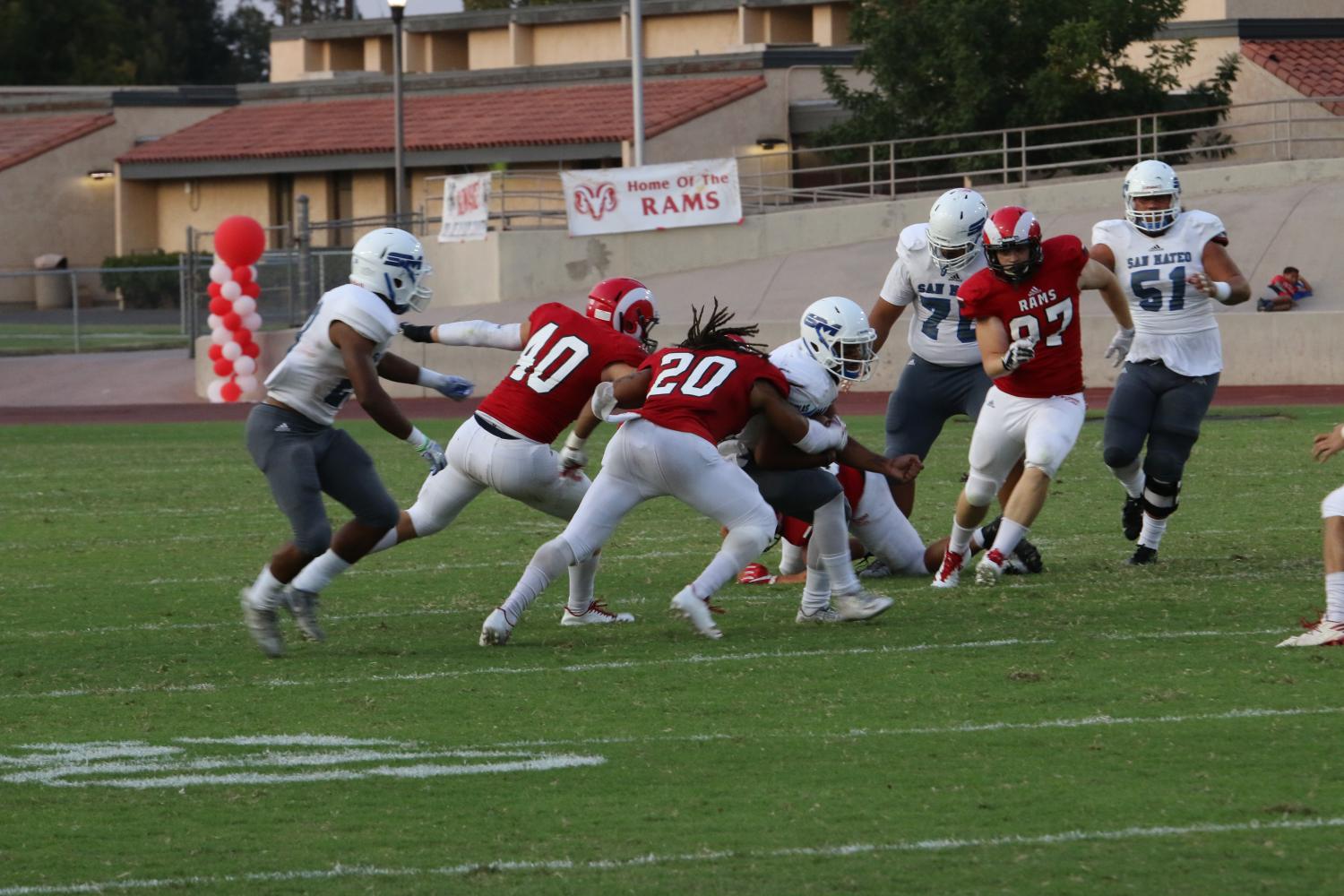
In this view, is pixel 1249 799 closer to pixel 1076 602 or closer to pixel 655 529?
pixel 1076 602

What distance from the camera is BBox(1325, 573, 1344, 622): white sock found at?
23.7ft

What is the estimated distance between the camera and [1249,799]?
5367 millimetres

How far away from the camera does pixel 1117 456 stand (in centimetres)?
1001

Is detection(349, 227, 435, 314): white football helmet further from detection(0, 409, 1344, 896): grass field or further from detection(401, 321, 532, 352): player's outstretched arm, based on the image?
detection(0, 409, 1344, 896): grass field

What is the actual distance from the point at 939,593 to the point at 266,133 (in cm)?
3816

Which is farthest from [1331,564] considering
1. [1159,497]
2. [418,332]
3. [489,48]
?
[489,48]

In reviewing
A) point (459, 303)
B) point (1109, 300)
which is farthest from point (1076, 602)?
point (459, 303)

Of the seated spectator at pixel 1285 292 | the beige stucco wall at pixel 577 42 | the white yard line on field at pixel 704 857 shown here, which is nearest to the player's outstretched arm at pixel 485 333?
the white yard line on field at pixel 704 857

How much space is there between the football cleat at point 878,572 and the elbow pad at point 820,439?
196 cm

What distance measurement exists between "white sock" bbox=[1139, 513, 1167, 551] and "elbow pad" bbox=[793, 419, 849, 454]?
2422mm

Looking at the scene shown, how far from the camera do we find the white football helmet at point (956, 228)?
9.79 m

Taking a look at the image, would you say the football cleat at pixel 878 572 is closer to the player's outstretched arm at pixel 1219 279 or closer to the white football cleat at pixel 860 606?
the white football cleat at pixel 860 606

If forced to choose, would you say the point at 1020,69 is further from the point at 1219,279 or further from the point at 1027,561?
the point at 1027,561

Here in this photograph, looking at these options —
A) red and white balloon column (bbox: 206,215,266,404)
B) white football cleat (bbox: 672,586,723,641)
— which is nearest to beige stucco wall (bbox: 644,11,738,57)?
red and white balloon column (bbox: 206,215,266,404)
